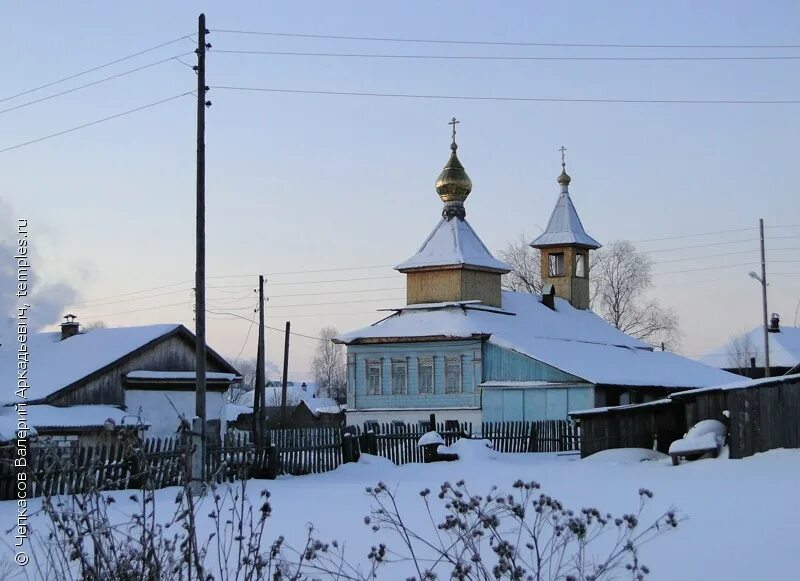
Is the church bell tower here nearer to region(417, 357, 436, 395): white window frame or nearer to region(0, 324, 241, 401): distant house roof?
region(417, 357, 436, 395): white window frame

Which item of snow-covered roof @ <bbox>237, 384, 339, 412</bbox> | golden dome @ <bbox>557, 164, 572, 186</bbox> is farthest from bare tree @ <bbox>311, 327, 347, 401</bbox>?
golden dome @ <bbox>557, 164, 572, 186</bbox>

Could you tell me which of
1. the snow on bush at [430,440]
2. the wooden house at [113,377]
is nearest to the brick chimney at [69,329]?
the wooden house at [113,377]

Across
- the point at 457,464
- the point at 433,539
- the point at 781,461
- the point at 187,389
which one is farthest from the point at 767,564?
the point at 187,389

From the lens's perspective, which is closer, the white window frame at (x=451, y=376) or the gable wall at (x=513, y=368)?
the gable wall at (x=513, y=368)

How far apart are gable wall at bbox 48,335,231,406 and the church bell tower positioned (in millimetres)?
21642

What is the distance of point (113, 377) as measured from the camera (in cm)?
3170

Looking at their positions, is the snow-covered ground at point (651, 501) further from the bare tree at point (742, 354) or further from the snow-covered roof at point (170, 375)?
the bare tree at point (742, 354)

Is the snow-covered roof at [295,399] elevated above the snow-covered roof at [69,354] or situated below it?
below

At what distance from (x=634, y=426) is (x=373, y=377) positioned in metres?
19.5

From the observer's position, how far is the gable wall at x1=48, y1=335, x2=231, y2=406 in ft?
101

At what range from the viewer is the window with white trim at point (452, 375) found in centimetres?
4056

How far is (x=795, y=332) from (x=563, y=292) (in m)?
29.3

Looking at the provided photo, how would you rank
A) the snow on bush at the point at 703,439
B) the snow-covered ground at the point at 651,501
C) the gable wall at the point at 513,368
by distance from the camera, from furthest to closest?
the gable wall at the point at 513,368 → the snow on bush at the point at 703,439 → the snow-covered ground at the point at 651,501

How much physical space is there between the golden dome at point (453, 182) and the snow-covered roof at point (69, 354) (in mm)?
16289
